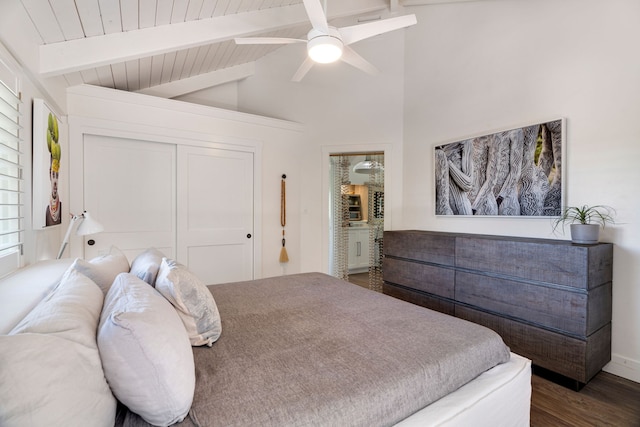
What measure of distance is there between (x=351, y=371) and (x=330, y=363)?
0.09 meters

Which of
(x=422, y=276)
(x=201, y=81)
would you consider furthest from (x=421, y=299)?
(x=201, y=81)

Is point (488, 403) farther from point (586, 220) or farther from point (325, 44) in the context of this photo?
point (325, 44)

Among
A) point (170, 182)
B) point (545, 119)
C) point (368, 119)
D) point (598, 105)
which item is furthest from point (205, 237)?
point (598, 105)

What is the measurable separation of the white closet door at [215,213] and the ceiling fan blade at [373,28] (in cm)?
203

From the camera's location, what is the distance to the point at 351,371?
105 cm

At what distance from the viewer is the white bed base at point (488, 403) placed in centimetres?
106

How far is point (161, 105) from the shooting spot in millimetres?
3109

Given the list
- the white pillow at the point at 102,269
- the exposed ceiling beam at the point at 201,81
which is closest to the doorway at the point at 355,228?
the exposed ceiling beam at the point at 201,81

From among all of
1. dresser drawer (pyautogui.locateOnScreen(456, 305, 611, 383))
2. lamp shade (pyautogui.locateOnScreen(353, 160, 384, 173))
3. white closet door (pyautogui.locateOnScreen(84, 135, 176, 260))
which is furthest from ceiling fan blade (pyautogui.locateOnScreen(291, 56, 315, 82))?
dresser drawer (pyautogui.locateOnScreen(456, 305, 611, 383))

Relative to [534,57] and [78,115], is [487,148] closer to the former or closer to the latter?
[534,57]

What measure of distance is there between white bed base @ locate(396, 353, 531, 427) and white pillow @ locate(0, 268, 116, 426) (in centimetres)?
90

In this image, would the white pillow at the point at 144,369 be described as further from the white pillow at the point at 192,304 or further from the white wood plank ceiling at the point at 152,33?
the white wood plank ceiling at the point at 152,33

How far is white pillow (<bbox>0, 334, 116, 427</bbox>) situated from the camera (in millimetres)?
551

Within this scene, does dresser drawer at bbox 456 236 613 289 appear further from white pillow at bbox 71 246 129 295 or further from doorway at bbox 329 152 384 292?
white pillow at bbox 71 246 129 295
